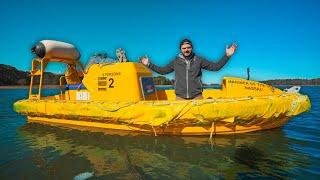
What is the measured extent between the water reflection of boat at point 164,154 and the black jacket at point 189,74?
4.24 feet

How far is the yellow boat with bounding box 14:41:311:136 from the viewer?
7.42 meters

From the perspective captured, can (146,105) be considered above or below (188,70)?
below

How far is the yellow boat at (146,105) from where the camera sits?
24.3ft

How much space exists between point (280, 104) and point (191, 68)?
7.80 ft

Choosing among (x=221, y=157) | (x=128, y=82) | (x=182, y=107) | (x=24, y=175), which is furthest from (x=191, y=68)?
(x=24, y=175)

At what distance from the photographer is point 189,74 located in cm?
830

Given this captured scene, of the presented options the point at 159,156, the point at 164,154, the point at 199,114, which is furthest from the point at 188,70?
the point at 159,156

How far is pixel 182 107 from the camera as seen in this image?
748 cm

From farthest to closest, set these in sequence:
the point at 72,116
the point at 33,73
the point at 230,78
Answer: the point at 33,73 < the point at 72,116 < the point at 230,78

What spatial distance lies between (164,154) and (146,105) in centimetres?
183

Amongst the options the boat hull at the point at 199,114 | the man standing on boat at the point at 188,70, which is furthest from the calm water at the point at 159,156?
the man standing on boat at the point at 188,70

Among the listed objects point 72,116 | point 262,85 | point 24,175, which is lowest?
point 24,175

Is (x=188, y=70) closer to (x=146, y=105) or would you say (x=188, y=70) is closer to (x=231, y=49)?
(x=231, y=49)

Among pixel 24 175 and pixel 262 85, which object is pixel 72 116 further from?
pixel 262 85
